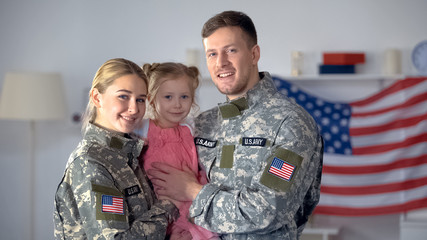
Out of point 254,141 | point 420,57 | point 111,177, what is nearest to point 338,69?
point 420,57

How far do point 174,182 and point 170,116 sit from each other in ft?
1.19

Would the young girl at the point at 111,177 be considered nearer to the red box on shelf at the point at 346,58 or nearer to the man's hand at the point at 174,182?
the man's hand at the point at 174,182

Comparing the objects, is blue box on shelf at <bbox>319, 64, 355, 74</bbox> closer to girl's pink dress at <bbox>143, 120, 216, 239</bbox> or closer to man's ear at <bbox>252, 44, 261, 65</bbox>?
man's ear at <bbox>252, 44, 261, 65</bbox>

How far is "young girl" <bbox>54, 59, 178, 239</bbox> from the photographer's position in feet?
6.19

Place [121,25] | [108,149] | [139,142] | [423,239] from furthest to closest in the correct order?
[121,25] < [423,239] < [139,142] < [108,149]

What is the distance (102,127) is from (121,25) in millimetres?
3087

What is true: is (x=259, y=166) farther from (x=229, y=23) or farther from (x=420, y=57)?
(x=420, y=57)

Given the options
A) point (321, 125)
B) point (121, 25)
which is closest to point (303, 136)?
point (321, 125)

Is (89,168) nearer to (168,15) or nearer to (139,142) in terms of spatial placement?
(139,142)

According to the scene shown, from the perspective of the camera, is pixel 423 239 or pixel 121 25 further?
pixel 121 25

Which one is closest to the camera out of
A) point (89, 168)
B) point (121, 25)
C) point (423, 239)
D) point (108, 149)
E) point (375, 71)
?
point (89, 168)

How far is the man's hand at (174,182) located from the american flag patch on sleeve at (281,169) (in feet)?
1.11

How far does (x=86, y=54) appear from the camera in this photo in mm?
5059

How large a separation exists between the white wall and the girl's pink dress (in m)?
2.47
